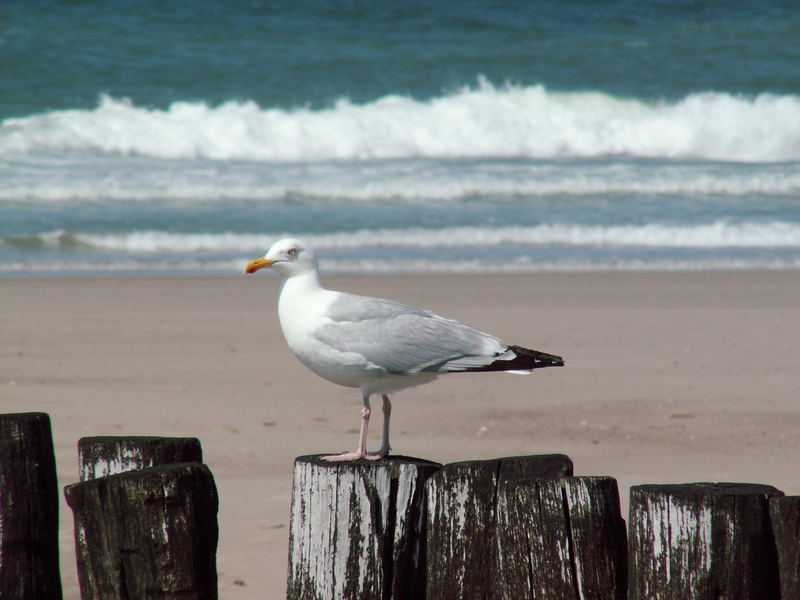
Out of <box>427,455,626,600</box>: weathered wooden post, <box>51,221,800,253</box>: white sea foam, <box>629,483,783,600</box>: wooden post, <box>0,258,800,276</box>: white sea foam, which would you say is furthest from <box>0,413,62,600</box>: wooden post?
<box>51,221,800,253</box>: white sea foam

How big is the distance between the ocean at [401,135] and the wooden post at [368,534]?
8.05 meters

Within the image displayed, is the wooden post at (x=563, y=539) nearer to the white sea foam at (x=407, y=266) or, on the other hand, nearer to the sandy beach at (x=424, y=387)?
the sandy beach at (x=424, y=387)

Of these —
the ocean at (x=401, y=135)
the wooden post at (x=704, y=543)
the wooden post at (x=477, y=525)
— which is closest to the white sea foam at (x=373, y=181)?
the ocean at (x=401, y=135)

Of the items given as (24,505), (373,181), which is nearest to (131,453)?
(24,505)

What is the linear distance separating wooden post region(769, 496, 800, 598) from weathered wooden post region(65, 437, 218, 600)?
106 cm

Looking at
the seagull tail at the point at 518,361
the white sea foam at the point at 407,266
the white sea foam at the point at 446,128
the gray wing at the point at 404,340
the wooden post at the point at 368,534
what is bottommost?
the wooden post at the point at 368,534

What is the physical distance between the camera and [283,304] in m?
3.38

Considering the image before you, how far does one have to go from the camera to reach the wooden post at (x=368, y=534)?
2.28 m

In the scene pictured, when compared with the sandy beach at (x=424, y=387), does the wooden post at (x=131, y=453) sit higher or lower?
lower

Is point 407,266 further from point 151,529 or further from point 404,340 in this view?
point 151,529

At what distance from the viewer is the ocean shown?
11.8 m

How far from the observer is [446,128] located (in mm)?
19781

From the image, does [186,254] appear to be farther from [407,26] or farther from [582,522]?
[407,26]

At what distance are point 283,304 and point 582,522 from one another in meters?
1.49
